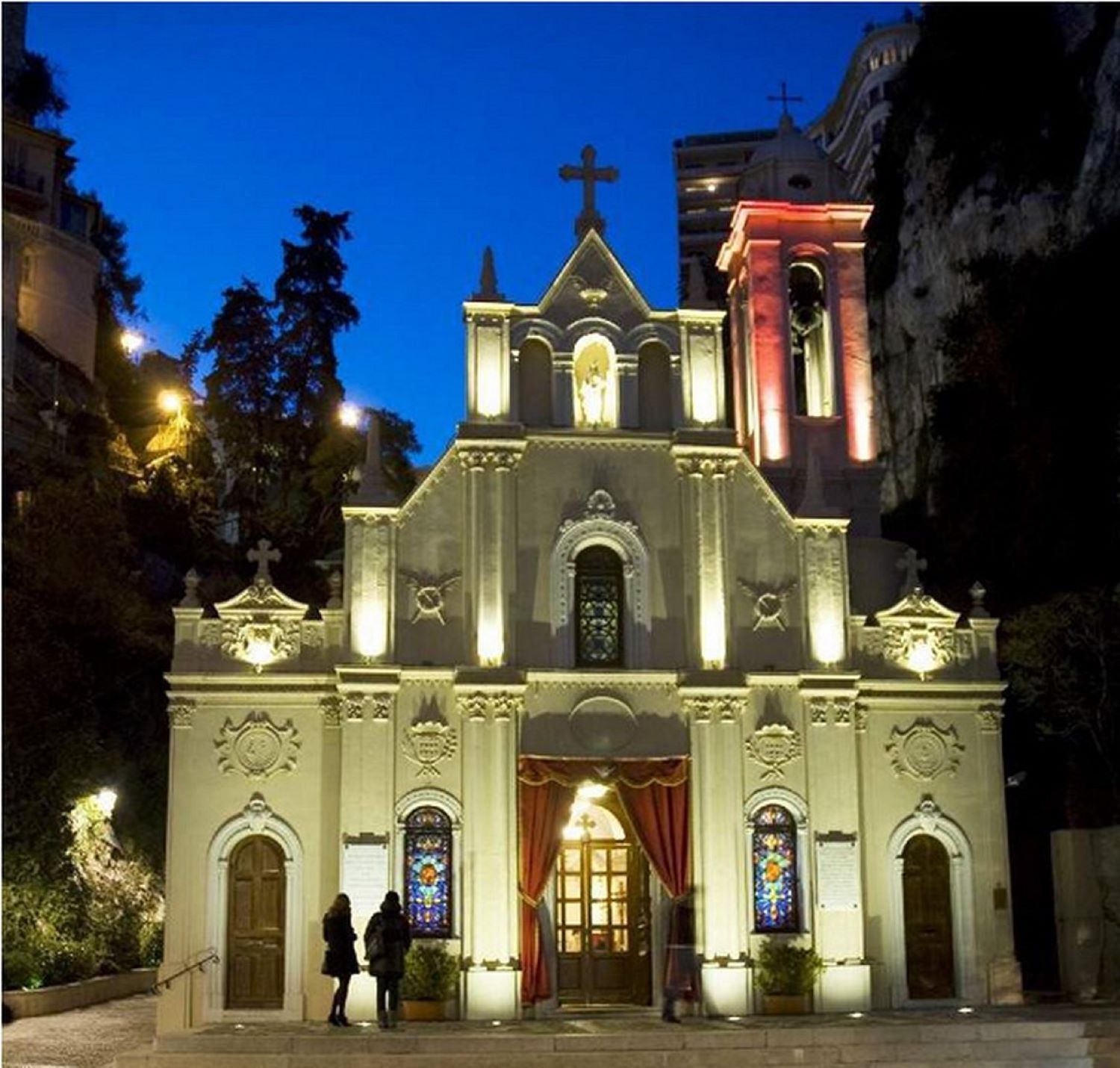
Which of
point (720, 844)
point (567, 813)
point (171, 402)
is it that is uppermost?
point (171, 402)

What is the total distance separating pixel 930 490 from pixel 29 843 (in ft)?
80.9

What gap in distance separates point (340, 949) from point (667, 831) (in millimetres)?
5063

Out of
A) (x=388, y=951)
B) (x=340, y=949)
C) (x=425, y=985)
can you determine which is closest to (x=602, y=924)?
(x=425, y=985)

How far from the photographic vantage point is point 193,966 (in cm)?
2222

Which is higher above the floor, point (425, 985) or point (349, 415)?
point (349, 415)

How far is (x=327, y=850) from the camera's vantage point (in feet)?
74.7

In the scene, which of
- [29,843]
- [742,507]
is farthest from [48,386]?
[742,507]

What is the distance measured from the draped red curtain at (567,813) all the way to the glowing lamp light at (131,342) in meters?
36.9

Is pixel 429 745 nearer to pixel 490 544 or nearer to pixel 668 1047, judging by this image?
pixel 490 544

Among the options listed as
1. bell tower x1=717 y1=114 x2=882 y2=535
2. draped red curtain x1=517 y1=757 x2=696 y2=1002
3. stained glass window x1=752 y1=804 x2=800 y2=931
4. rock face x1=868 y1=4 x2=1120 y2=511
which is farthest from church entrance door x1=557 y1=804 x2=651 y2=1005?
rock face x1=868 y1=4 x2=1120 y2=511

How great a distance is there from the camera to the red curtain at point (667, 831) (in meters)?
22.7

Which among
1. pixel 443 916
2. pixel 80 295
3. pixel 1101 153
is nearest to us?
pixel 443 916

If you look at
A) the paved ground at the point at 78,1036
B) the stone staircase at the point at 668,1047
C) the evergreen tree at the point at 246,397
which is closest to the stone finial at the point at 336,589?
the stone staircase at the point at 668,1047

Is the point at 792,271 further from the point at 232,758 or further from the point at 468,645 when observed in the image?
the point at 232,758
